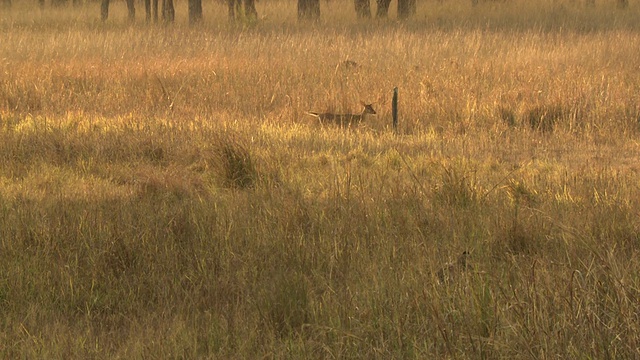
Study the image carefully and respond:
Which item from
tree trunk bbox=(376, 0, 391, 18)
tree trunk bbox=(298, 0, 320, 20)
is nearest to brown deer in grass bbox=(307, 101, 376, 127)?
tree trunk bbox=(298, 0, 320, 20)

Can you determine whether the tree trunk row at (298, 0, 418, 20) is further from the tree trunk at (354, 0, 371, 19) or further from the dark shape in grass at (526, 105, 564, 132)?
the dark shape in grass at (526, 105, 564, 132)

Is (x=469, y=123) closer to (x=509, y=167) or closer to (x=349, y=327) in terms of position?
(x=509, y=167)

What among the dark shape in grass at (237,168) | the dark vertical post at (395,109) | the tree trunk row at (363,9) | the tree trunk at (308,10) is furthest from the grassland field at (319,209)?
the tree trunk row at (363,9)

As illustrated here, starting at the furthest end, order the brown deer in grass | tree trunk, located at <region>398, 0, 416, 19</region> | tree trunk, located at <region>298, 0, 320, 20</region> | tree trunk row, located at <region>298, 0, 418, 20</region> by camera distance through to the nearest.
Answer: tree trunk, located at <region>398, 0, 416, 19</region>, tree trunk row, located at <region>298, 0, 418, 20</region>, tree trunk, located at <region>298, 0, 320, 20</region>, the brown deer in grass

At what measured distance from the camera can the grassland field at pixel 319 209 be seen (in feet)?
11.3

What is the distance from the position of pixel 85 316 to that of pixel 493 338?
1745mm

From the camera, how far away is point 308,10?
2123 centimetres

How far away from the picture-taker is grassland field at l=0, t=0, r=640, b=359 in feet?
11.3

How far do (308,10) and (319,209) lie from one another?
54.6 feet

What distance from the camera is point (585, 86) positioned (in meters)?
9.40

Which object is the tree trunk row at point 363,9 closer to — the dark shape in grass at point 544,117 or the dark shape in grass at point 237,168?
the dark shape in grass at point 544,117

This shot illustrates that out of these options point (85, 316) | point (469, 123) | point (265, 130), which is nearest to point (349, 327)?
point (85, 316)

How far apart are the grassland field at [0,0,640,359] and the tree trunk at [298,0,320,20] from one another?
28.3 ft

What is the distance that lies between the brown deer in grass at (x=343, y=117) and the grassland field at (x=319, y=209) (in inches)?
4.4
